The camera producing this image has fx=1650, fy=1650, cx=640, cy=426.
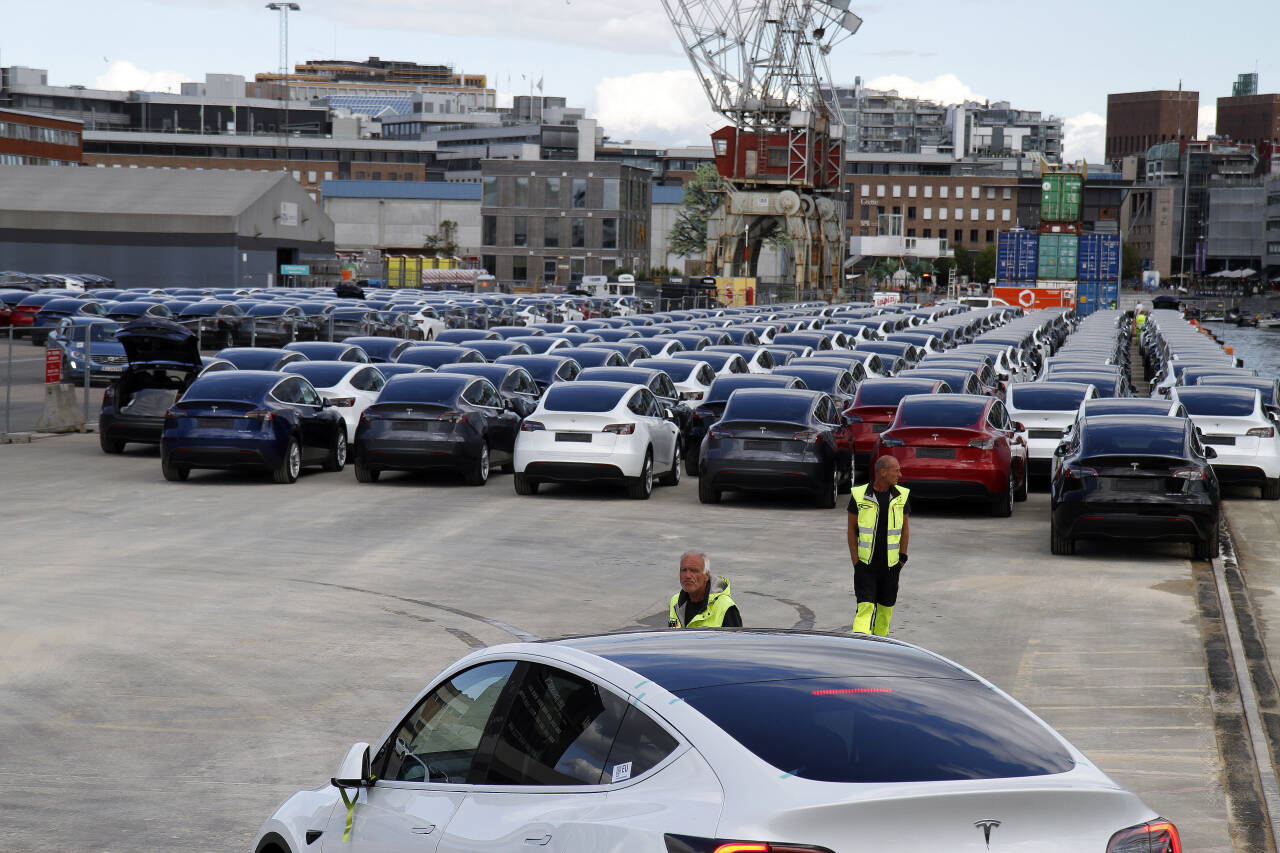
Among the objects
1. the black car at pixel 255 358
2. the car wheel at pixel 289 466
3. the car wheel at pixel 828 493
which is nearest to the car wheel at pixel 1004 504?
the car wheel at pixel 828 493

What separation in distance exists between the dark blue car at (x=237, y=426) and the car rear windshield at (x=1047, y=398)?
34.8 feet

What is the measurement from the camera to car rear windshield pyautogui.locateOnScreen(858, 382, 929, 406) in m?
24.2

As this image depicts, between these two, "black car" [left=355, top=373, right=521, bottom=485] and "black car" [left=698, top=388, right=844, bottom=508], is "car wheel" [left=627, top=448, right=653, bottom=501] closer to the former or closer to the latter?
"black car" [left=698, top=388, right=844, bottom=508]

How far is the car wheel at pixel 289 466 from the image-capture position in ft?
72.4

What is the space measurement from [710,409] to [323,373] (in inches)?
233

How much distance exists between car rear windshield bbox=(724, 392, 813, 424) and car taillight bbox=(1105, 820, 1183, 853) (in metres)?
16.8

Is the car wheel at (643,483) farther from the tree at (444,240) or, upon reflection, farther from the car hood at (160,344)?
the tree at (444,240)

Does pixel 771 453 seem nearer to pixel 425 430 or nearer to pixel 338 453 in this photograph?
pixel 425 430

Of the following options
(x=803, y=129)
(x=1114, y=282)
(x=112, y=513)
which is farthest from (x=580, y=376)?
(x=1114, y=282)

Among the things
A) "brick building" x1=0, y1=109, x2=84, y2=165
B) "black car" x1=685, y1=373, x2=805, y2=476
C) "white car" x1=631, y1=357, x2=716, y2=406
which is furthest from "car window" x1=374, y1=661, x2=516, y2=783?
"brick building" x1=0, y1=109, x2=84, y2=165

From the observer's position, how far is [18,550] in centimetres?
1588

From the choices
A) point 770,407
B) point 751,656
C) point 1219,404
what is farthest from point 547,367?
point 751,656

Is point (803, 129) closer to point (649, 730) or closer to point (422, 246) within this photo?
point (422, 246)

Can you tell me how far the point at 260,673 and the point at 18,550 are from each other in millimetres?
6210
